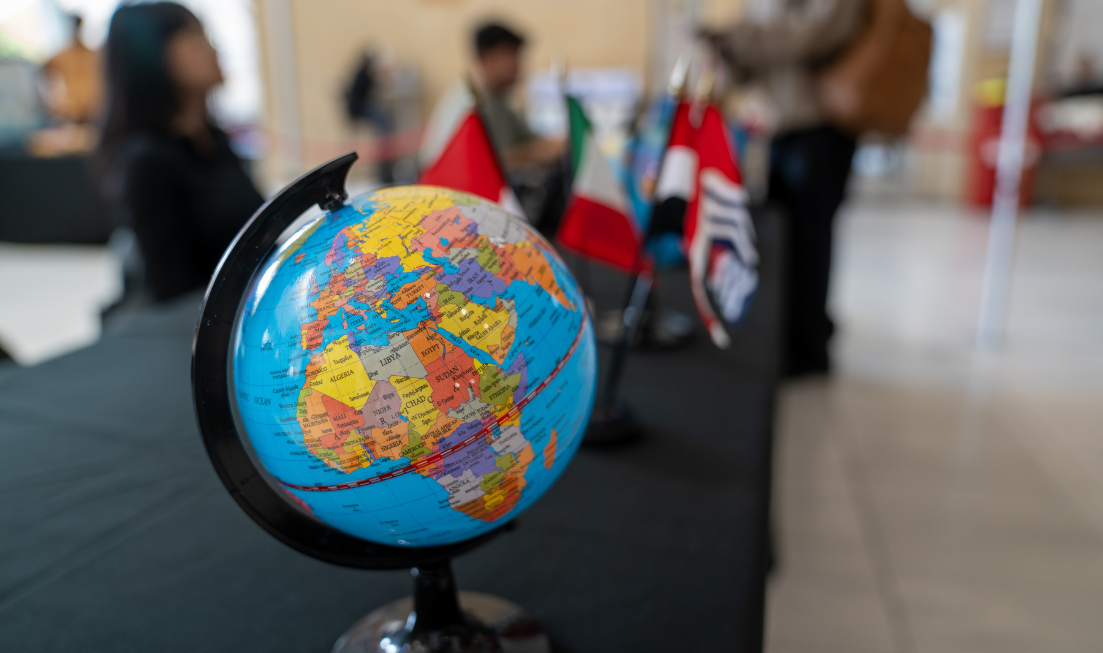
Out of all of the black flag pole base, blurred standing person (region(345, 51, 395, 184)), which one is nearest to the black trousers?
the black flag pole base

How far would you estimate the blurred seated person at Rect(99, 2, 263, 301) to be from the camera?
199 centimetres

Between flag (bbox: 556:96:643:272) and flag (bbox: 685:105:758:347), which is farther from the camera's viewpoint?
flag (bbox: 556:96:643:272)

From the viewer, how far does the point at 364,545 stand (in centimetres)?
68

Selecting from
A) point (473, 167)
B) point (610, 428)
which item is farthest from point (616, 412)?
point (473, 167)

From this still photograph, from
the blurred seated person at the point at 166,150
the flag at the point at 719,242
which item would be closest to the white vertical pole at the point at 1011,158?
the flag at the point at 719,242

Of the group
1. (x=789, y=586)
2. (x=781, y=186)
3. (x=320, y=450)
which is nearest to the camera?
(x=320, y=450)

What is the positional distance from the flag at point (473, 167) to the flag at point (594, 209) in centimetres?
13

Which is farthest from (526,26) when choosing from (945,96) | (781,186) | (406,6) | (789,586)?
(789,586)

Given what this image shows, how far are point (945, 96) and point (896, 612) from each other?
867cm

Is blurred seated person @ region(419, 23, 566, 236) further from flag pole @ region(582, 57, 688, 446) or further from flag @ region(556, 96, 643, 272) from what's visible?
flag pole @ region(582, 57, 688, 446)

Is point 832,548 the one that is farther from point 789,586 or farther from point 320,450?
point 320,450

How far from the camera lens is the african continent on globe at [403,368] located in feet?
1.82

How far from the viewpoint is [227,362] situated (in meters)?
0.61

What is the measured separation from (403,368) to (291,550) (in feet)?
1.49
